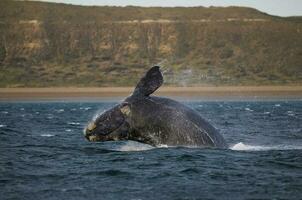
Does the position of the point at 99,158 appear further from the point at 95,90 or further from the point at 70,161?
the point at 95,90

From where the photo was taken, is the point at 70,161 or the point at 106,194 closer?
the point at 106,194

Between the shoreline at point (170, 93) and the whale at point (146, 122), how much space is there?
67.2m

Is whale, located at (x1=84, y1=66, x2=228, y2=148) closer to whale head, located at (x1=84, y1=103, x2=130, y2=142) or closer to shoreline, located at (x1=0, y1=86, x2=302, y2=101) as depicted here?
whale head, located at (x1=84, y1=103, x2=130, y2=142)

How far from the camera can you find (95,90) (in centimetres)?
9275

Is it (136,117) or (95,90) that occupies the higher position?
(136,117)

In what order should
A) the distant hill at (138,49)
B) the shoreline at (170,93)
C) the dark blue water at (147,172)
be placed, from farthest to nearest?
the distant hill at (138,49) → the shoreline at (170,93) → the dark blue water at (147,172)

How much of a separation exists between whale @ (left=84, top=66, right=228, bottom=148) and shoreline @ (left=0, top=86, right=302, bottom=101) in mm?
67246

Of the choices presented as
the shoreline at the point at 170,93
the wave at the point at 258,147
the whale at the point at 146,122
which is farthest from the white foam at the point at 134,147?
the shoreline at the point at 170,93

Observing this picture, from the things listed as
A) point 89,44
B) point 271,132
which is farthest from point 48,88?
point 271,132

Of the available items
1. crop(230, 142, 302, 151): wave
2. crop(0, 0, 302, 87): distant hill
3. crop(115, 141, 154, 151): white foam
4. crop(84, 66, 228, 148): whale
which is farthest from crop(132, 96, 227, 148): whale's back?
crop(0, 0, 302, 87): distant hill

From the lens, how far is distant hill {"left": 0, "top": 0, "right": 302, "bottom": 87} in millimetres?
100625

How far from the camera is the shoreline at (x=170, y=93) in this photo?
284 ft

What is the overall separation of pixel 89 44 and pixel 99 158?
98172 millimetres

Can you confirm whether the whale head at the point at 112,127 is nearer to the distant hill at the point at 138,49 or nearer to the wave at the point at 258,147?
the wave at the point at 258,147
